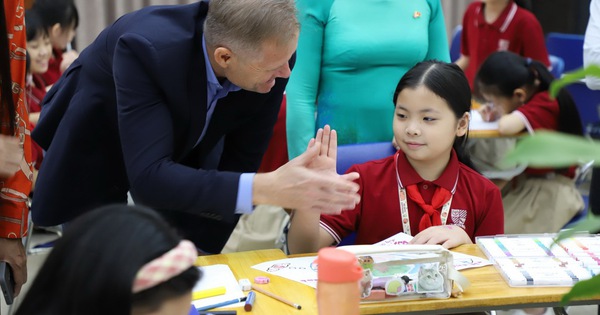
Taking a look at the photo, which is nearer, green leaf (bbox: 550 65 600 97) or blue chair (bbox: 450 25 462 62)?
green leaf (bbox: 550 65 600 97)

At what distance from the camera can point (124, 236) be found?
3.12 feet

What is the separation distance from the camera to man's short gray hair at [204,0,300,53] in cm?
153

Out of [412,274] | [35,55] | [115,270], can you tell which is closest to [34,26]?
[35,55]

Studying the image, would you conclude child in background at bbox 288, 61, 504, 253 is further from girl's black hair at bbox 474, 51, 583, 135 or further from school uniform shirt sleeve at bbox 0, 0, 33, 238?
girl's black hair at bbox 474, 51, 583, 135

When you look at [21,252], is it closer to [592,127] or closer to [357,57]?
[357,57]

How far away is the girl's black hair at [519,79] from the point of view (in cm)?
312

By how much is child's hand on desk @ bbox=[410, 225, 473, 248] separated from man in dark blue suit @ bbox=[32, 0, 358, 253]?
13.4 inches

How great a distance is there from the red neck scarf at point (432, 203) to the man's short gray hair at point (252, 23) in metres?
0.67

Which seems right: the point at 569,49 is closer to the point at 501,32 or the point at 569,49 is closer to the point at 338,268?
the point at 501,32

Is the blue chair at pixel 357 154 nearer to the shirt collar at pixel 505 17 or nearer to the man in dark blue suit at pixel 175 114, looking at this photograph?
the man in dark blue suit at pixel 175 114

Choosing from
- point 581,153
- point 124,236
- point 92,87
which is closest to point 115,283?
point 124,236

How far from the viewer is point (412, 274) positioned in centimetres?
151

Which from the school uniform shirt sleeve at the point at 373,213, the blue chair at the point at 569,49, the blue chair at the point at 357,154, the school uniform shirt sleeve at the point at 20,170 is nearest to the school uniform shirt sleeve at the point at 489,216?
the school uniform shirt sleeve at the point at 373,213

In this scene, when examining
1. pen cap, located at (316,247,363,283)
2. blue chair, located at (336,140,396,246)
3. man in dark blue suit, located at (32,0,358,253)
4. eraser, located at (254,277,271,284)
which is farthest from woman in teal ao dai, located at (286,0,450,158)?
pen cap, located at (316,247,363,283)
